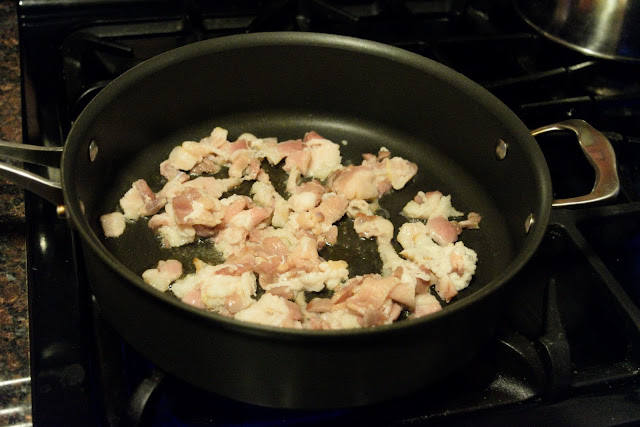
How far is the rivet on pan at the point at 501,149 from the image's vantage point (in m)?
1.10

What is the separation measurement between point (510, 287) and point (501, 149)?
387mm

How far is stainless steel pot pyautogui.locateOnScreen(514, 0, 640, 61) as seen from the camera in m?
1.21

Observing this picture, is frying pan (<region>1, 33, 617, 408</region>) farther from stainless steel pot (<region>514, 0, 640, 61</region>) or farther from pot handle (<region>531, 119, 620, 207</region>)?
stainless steel pot (<region>514, 0, 640, 61</region>)

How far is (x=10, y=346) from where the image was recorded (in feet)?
2.75

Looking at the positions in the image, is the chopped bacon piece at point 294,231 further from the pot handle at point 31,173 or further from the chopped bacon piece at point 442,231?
the pot handle at point 31,173

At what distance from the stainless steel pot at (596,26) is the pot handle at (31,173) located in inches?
38.4

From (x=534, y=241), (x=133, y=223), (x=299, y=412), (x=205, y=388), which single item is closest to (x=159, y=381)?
(x=205, y=388)

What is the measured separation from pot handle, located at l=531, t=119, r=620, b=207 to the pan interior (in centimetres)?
21

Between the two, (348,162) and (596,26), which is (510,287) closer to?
(348,162)

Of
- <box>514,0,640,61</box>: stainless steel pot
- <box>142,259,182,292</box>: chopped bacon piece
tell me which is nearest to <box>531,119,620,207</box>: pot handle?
<box>514,0,640,61</box>: stainless steel pot

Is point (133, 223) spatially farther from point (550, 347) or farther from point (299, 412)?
point (550, 347)

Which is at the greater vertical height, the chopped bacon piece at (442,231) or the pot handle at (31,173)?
the pot handle at (31,173)

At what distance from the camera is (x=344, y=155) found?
1274mm

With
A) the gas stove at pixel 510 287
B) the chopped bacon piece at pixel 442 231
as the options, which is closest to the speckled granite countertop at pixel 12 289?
the gas stove at pixel 510 287
